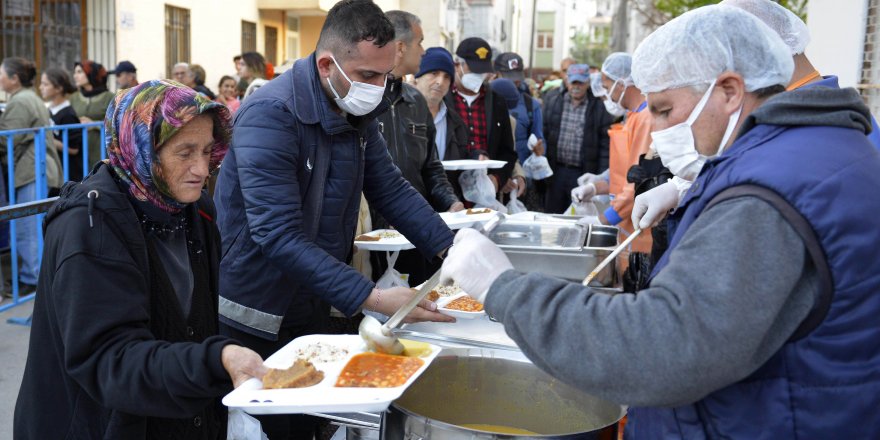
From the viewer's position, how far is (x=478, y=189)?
4.89 metres

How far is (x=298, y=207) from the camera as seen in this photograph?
2.26 meters

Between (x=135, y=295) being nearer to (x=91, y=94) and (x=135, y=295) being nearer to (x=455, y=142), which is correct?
(x=455, y=142)

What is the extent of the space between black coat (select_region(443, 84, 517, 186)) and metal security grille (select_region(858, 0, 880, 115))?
249 cm

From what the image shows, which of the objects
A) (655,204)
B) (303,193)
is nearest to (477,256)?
(303,193)

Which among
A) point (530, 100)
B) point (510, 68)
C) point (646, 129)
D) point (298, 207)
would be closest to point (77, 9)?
point (510, 68)

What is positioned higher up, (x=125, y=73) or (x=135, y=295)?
(x=125, y=73)

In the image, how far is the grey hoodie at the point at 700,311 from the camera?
3.60ft

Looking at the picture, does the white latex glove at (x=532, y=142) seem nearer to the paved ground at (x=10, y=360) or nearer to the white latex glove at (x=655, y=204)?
the white latex glove at (x=655, y=204)

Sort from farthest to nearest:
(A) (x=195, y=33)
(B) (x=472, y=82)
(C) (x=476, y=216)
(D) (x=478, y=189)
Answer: (A) (x=195, y=33)
(B) (x=472, y=82)
(D) (x=478, y=189)
(C) (x=476, y=216)

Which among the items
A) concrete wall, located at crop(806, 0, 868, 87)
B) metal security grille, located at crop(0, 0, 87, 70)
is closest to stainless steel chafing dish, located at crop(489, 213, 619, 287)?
concrete wall, located at crop(806, 0, 868, 87)

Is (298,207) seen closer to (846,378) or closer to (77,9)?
(846,378)

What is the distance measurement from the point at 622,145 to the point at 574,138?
263cm

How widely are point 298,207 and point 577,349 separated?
1.28 metres

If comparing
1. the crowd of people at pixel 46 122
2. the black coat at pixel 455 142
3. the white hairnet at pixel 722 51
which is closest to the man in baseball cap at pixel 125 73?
the crowd of people at pixel 46 122
